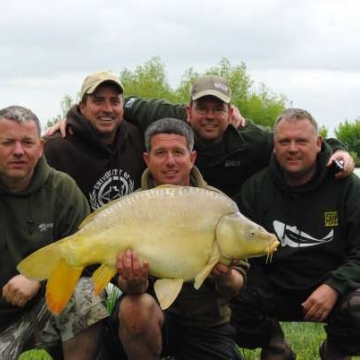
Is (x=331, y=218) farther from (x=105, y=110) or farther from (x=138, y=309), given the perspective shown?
(x=105, y=110)

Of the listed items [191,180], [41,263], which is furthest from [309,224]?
[41,263]

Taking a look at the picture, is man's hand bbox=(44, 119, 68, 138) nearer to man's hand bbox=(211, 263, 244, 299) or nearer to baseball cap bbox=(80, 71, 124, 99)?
baseball cap bbox=(80, 71, 124, 99)

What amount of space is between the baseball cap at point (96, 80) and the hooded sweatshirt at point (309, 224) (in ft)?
4.32

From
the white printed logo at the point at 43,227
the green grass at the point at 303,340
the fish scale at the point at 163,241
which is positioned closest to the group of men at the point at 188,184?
the white printed logo at the point at 43,227

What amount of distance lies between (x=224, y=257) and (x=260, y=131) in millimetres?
2039

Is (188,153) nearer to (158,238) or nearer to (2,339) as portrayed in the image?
(158,238)

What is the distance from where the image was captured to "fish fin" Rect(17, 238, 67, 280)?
4445 millimetres

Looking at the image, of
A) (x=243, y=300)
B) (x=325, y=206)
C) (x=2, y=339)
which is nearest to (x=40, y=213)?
(x=2, y=339)

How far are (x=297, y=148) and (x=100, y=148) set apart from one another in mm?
1390

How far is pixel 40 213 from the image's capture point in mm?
5113

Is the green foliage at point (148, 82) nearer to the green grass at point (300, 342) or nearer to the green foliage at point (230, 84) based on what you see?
the green foliage at point (230, 84)

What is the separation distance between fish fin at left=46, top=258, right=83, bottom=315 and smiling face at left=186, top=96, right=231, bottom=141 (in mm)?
1952

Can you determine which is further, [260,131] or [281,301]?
[260,131]

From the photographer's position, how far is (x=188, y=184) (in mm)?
5086
